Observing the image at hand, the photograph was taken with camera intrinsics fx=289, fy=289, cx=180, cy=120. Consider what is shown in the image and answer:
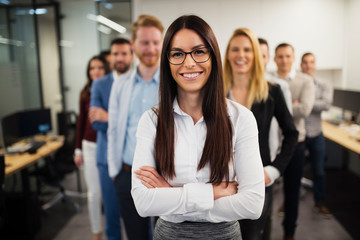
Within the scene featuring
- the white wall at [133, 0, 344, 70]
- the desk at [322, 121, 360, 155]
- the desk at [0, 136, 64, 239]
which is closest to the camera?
the desk at [0, 136, 64, 239]

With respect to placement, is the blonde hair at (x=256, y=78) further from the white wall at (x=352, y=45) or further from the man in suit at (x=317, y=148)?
the white wall at (x=352, y=45)

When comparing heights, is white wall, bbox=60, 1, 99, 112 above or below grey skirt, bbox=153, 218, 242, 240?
above

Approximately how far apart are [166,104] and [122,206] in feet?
3.35

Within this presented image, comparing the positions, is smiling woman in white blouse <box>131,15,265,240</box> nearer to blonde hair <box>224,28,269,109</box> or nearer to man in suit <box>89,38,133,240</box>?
blonde hair <box>224,28,269,109</box>

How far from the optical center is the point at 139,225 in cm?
185

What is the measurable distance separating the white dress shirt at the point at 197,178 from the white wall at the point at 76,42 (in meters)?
4.94

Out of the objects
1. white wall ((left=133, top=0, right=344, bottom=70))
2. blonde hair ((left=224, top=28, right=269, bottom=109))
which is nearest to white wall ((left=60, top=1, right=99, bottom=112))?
white wall ((left=133, top=0, right=344, bottom=70))

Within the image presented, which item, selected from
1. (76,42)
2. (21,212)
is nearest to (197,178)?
(21,212)

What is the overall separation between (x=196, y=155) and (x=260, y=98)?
0.66 metres

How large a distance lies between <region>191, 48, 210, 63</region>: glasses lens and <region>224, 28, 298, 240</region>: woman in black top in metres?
0.60

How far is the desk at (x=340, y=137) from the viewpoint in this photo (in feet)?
9.72

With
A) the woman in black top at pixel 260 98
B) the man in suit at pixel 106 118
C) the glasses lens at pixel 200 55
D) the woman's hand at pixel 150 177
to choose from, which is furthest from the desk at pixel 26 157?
the glasses lens at pixel 200 55

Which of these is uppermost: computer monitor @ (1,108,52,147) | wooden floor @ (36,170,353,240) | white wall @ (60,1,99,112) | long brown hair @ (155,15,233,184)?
white wall @ (60,1,99,112)

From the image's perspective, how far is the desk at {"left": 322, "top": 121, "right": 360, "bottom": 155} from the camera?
2.96 metres
